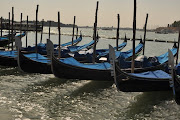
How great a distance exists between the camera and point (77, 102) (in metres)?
11.0

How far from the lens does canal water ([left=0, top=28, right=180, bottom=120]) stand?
9.44 meters

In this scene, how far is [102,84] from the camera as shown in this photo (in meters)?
14.0

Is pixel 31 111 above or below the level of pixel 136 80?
below

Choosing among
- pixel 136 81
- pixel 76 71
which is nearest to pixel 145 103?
pixel 136 81

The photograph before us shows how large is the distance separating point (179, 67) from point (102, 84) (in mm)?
4231

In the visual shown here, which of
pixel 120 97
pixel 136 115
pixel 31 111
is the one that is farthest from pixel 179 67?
pixel 31 111

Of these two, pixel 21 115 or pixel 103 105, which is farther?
pixel 103 105

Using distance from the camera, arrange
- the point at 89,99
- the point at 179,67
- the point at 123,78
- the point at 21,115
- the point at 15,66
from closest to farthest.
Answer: the point at 21,115
the point at 123,78
the point at 89,99
the point at 179,67
the point at 15,66

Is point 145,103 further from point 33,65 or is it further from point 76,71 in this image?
point 33,65

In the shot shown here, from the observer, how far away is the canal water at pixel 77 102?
9.44 metres

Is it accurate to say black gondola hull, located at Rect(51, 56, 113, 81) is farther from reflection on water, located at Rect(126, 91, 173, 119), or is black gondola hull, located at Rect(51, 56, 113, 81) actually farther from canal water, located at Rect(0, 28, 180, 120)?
reflection on water, located at Rect(126, 91, 173, 119)

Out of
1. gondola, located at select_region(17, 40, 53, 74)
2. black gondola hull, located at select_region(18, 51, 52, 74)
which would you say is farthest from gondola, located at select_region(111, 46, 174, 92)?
black gondola hull, located at select_region(18, 51, 52, 74)

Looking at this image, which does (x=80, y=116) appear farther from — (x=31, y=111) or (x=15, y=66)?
(x=15, y=66)

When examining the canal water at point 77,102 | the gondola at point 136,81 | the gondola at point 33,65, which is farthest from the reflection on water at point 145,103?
the gondola at point 33,65
